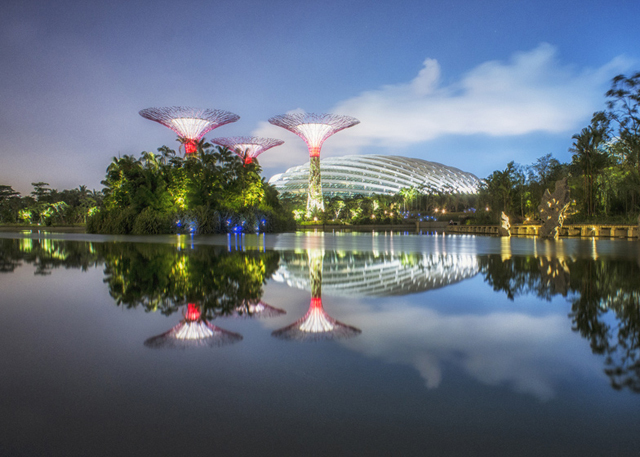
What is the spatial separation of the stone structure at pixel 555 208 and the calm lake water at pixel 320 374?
22.3m

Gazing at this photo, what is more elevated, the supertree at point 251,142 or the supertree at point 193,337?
the supertree at point 251,142

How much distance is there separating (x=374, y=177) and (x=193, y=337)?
378 ft

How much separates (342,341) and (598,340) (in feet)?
6.29

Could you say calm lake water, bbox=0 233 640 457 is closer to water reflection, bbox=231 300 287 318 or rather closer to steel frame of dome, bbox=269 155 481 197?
water reflection, bbox=231 300 287 318

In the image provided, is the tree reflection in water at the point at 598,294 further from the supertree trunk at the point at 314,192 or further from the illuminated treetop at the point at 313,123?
the supertree trunk at the point at 314,192

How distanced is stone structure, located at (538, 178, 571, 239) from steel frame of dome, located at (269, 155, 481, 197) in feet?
277

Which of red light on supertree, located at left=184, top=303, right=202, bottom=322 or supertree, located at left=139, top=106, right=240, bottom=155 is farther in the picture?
supertree, located at left=139, top=106, right=240, bottom=155

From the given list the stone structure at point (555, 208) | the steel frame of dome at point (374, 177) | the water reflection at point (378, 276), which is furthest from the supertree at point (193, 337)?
the steel frame of dome at point (374, 177)

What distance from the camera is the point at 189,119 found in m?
42.8

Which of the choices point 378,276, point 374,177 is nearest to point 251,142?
point 378,276

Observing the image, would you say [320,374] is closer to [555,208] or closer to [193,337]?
[193,337]

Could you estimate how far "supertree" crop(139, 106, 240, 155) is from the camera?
137 feet

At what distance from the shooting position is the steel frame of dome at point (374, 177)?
114m

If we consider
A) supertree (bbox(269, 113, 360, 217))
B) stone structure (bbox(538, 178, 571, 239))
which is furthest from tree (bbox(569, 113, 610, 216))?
supertree (bbox(269, 113, 360, 217))
